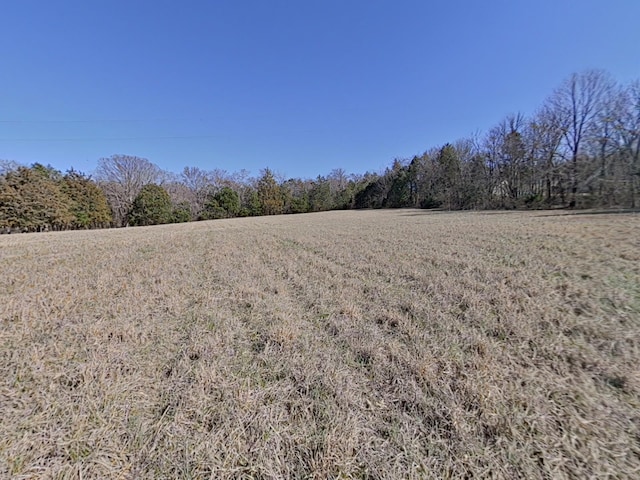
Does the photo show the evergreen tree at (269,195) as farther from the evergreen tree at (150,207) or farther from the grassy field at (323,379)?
the grassy field at (323,379)

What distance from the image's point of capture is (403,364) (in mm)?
2467

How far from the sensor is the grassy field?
5.11ft

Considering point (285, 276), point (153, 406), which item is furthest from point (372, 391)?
point (285, 276)

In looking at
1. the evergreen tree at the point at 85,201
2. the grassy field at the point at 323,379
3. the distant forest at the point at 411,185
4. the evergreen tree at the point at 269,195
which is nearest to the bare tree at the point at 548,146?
the distant forest at the point at 411,185

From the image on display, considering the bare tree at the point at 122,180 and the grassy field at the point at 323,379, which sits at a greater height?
the bare tree at the point at 122,180

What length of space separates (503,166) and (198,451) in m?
39.6

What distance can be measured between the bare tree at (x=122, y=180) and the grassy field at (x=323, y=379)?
122ft

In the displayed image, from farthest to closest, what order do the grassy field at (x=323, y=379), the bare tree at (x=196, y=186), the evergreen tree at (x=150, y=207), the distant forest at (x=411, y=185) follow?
the bare tree at (x=196, y=186)
the evergreen tree at (x=150, y=207)
the distant forest at (x=411, y=185)
the grassy field at (x=323, y=379)

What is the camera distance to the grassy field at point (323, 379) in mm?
1558

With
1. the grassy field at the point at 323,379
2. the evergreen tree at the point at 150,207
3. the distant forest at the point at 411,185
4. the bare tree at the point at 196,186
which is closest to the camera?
the grassy field at the point at 323,379

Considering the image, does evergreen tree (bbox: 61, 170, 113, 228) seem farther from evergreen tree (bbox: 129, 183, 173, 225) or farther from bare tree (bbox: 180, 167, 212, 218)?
bare tree (bbox: 180, 167, 212, 218)

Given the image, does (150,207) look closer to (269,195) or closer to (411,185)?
(269,195)

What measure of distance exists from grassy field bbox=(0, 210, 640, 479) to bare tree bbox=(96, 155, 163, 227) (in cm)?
3717

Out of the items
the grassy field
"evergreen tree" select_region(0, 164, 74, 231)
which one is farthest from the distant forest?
the grassy field
